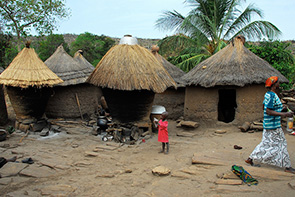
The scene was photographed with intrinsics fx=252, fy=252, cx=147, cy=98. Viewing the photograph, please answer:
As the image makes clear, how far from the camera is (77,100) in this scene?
936 centimetres

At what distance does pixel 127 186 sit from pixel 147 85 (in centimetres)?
323

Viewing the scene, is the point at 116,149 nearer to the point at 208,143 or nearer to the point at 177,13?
the point at 208,143

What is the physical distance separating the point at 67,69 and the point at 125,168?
18.4ft

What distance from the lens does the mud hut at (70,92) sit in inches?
356

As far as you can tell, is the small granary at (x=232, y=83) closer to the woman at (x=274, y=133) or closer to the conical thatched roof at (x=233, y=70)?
the conical thatched roof at (x=233, y=70)

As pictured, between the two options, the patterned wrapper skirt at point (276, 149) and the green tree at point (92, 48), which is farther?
the green tree at point (92, 48)

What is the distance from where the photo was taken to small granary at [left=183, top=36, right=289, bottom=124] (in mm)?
8016

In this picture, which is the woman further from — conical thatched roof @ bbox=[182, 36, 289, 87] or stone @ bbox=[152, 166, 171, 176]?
conical thatched roof @ bbox=[182, 36, 289, 87]

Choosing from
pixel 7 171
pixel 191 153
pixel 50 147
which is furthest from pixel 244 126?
pixel 7 171

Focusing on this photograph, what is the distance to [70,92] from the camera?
921 cm

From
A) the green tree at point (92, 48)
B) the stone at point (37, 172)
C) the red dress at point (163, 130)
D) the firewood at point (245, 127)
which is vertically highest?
the green tree at point (92, 48)

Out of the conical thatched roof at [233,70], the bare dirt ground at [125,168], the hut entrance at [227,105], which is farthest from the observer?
the hut entrance at [227,105]

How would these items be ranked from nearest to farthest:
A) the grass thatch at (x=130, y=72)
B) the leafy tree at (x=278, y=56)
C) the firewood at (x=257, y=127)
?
the grass thatch at (x=130, y=72) → the firewood at (x=257, y=127) → the leafy tree at (x=278, y=56)

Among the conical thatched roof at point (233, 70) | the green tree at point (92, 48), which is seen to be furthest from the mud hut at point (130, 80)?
the green tree at point (92, 48)
